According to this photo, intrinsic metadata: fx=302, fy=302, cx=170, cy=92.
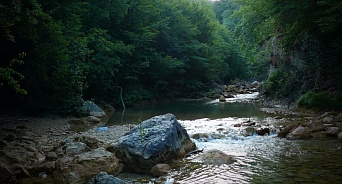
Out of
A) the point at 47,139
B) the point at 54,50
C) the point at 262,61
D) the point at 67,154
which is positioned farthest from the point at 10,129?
the point at 262,61

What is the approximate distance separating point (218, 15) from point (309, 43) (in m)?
71.7

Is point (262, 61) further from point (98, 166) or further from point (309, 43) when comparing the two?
point (98, 166)

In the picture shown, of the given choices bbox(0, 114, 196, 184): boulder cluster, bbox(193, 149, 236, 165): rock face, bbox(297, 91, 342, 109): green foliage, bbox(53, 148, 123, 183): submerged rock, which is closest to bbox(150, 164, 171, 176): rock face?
bbox(0, 114, 196, 184): boulder cluster

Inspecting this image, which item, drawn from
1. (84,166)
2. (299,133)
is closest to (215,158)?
(84,166)

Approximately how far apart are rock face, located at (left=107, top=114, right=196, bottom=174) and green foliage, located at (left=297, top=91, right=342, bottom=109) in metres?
8.40

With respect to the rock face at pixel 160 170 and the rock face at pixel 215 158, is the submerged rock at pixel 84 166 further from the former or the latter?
the rock face at pixel 215 158

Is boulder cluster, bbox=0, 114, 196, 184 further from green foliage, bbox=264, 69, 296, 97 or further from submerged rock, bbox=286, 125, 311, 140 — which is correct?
green foliage, bbox=264, 69, 296, 97

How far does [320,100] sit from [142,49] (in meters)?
15.9

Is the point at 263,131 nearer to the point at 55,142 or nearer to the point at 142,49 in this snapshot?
the point at 55,142

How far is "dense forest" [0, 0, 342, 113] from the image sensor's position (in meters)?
10.6

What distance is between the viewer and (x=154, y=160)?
6688mm

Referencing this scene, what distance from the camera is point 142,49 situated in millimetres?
26047

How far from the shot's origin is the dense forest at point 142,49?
10.6 m

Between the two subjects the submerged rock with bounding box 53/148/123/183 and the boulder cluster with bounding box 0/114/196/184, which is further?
the boulder cluster with bounding box 0/114/196/184
